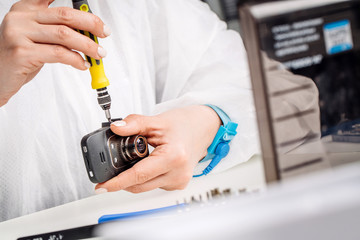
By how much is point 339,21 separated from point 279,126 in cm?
7

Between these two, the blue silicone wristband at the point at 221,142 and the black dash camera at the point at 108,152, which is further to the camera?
the blue silicone wristband at the point at 221,142

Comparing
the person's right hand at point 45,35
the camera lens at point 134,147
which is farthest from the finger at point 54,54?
the camera lens at point 134,147

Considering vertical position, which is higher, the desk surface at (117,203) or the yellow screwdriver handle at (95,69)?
the yellow screwdriver handle at (95,69)

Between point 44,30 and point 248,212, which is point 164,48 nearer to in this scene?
point 44,30

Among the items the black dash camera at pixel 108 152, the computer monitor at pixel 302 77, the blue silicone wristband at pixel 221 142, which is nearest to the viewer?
the computer monitor at pixel 302 77

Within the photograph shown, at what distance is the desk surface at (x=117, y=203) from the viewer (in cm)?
42

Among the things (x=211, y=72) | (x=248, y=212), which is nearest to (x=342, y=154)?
(x=248, y=212)

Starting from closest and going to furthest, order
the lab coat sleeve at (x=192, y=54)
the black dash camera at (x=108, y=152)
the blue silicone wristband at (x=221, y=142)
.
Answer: the black dash camera at (x=108, y=152) → the blue silicone wristband at (x=221, y=142) → the lab coat sleeve at (x=192, y=54)

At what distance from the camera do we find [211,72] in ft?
2.29

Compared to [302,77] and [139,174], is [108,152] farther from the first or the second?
[302,77]

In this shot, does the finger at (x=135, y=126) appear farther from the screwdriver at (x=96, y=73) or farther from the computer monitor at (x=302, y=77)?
the computer monitor at (x=302, y=77)

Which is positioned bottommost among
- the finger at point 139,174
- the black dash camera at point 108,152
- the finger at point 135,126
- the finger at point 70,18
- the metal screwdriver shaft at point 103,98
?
the finger at point 139,174

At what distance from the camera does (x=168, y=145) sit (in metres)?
0.48

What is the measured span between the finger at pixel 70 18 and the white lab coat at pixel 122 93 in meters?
0.21
